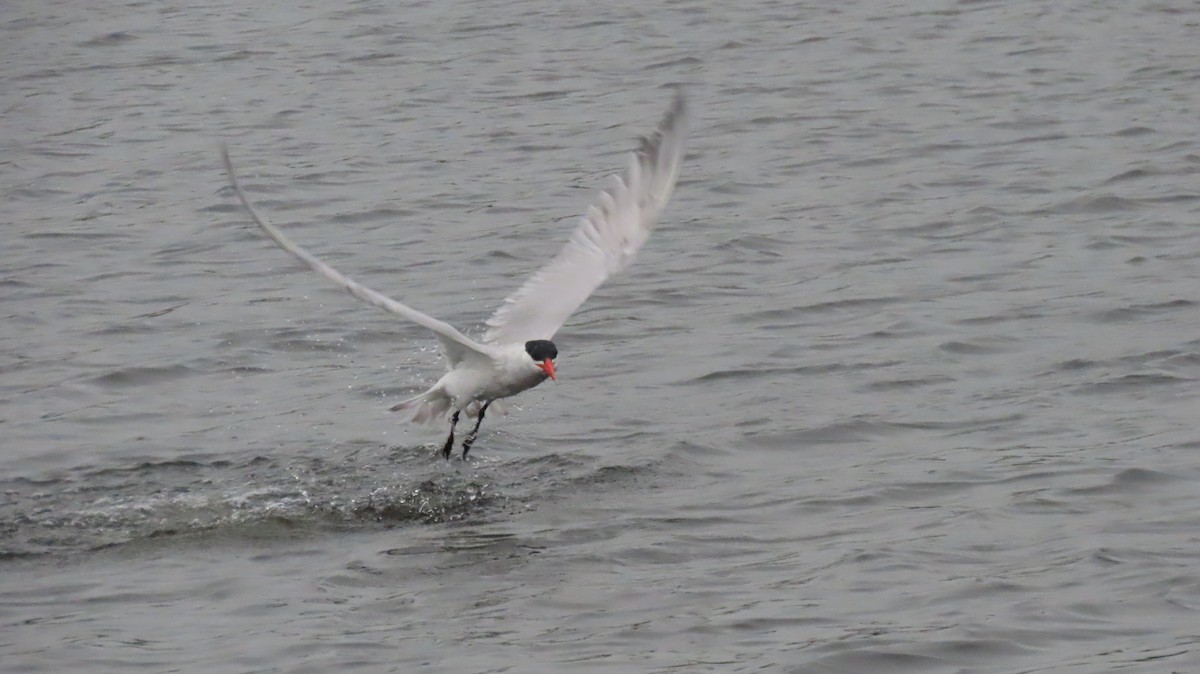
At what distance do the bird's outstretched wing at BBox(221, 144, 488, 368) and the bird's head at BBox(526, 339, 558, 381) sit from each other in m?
0.24

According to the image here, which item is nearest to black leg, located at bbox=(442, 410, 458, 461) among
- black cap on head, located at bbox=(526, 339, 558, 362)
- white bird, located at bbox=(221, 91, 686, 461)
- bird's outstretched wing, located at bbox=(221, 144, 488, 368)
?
white bird, located at bbox=(221, 91, 686, 461)

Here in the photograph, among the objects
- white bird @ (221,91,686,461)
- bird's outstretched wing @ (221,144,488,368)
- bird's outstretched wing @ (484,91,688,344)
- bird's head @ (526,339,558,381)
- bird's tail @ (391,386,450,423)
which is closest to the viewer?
bird's outstretched wing @ (221,144,488,368)

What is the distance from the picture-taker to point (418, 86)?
1712cm

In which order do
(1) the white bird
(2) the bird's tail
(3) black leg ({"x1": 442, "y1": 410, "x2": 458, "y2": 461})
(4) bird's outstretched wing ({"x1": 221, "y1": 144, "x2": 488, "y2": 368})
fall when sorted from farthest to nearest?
(3) black leg ({"x1": 442, "y1": 410, "x2": 458, "y2": 461}), (2) the bird's tail, (1) the white bird, (4) bird's outstretched wing ({"x1": 221, "y1": 144, "x2": 488, "y2": 368})

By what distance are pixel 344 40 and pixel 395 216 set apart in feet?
19.9

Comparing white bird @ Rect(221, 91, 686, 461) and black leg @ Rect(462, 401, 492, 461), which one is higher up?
white bird @ Rect(221, 91, 686, 461)

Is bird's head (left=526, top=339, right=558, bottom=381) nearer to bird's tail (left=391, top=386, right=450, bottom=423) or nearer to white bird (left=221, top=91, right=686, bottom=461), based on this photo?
white bird (left=221, top=91, right=686, bottom=461)

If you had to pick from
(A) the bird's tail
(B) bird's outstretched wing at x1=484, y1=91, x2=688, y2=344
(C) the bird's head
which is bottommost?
(A) the bird's tail

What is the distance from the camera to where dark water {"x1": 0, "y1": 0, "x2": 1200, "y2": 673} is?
6.98 m

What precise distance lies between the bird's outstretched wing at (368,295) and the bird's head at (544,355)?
24 centimetres

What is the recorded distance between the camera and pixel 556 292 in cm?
908

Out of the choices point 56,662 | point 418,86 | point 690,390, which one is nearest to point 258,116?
point 418,86

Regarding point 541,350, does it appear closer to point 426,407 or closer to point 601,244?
point 601,244

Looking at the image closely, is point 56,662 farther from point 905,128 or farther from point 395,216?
point 905,128
